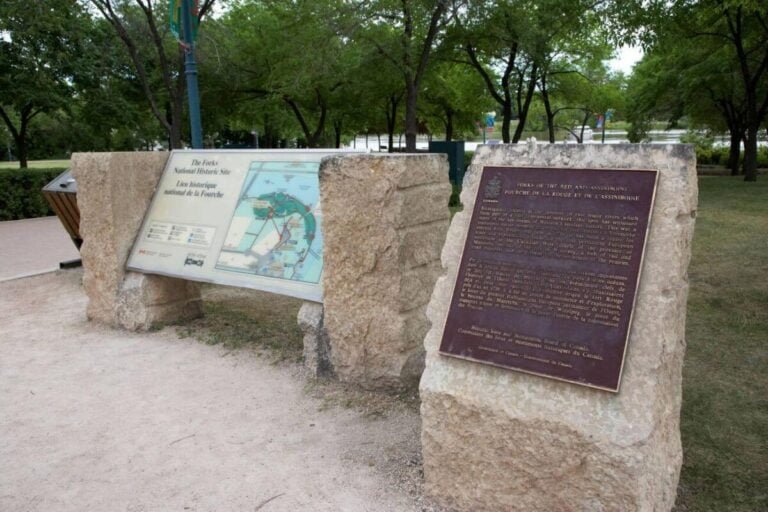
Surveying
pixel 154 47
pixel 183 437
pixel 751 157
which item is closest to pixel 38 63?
pixel 154 47

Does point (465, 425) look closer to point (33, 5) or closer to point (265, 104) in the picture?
point (33, 5)

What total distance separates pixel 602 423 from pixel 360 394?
2324 mm

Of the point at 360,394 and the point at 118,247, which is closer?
the point at 360,394

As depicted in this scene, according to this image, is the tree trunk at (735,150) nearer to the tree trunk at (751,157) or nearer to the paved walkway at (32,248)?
the tree trunk at (751,157)

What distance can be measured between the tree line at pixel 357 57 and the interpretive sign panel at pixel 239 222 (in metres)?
6.54

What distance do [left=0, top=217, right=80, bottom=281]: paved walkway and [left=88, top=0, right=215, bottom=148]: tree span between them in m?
3.41

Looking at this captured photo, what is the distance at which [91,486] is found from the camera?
3.61 m

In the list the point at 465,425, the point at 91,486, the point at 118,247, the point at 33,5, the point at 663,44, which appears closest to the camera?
the point at 465,425

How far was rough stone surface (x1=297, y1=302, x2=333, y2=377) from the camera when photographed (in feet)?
16.1

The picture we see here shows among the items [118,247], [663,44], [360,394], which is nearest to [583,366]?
[360,394]

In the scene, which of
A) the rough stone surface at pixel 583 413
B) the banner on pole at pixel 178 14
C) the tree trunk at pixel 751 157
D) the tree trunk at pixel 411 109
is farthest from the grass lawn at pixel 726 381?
the tree trunk at pixel 751 157

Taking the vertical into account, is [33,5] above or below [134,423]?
above

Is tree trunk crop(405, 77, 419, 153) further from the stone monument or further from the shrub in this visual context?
the stone monument

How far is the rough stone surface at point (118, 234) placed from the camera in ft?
20.5
